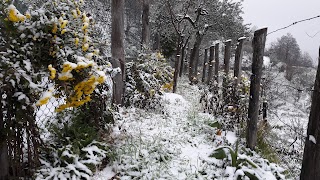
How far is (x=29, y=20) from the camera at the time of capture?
2518mm

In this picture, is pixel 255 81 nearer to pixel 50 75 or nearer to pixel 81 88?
pixel 81 88

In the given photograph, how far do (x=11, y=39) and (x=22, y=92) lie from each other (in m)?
0.49

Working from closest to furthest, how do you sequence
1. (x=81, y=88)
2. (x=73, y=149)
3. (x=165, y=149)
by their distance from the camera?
(x=81, y=88), (x=73, y=149), (x=165, y=149)

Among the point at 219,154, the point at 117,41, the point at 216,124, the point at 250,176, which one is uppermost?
the point at 117,41

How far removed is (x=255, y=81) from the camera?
182 inches

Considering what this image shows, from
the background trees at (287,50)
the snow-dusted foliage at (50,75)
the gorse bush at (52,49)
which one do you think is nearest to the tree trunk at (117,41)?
the snow-dusted foliage at (50,75)

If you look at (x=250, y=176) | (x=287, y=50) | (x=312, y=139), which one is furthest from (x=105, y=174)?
(x=287, y=50)

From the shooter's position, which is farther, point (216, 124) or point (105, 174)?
point (216, 124)

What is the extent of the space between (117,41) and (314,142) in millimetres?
4140

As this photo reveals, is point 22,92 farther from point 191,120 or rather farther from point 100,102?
point 191,120

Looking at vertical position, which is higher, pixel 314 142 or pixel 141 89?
pixel 141 89

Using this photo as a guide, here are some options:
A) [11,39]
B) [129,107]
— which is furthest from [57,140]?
[129,107]

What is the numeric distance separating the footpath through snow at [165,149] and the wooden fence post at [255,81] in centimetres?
41

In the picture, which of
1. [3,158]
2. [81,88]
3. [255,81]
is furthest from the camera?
[255,81]
